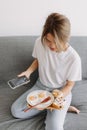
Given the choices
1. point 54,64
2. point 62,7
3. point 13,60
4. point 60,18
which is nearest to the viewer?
point 60,18

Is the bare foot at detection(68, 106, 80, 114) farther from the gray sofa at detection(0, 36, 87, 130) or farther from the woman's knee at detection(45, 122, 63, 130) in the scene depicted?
the woman's knee at detection(45, 122, 63, 130)

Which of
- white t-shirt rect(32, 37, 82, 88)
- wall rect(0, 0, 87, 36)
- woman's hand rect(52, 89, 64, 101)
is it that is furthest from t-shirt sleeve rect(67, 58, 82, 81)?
wall rect(0, 0, 87, 36)

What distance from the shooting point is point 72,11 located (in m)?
1.70

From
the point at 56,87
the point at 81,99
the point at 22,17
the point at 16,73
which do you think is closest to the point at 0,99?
the point at 16,73

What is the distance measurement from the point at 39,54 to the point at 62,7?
1.60ft

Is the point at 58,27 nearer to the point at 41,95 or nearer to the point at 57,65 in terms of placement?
the point at 57,65

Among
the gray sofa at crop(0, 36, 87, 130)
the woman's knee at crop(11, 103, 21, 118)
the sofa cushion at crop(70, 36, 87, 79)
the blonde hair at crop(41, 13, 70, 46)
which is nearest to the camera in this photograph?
the blonde hair at crop(41, 13, 70, 46)

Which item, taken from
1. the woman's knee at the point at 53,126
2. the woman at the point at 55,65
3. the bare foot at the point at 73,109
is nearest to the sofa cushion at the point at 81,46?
the woman at the point at 55,65

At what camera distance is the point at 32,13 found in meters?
1.67

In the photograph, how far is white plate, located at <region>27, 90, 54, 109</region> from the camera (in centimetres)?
125

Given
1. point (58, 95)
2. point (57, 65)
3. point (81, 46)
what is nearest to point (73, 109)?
point (58, 95)

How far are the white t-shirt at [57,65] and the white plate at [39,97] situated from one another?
0.10m

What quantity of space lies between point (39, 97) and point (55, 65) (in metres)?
0.22

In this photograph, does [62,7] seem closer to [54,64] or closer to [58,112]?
[54,64]
